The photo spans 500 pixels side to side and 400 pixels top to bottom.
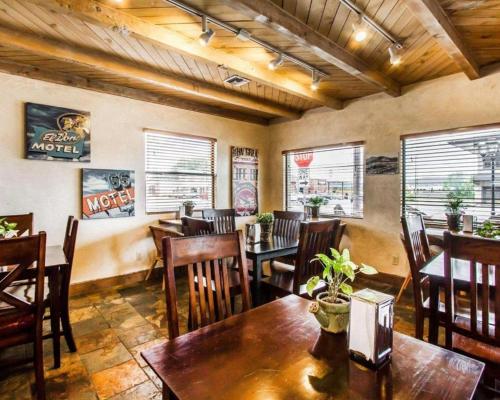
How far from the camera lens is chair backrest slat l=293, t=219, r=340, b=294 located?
2145 millimetres

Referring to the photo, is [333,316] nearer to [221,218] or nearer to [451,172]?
[221,218]

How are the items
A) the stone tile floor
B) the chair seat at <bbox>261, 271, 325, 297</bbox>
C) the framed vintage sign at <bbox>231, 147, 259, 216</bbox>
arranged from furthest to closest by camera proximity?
the framed vintage sign at <bbox>231, 147, 259, 216</bbox>
the chair seat at <bbox>261, 271, 325, 297</bbox>
the stone tile floor

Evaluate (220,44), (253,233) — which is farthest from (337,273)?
(220,44)

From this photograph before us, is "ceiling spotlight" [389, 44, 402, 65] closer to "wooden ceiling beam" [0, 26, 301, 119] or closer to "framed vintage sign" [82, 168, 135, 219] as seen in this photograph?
"wooden ceiling beam" [0, 26, 301, 119]

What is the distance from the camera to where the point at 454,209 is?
10.2 ft

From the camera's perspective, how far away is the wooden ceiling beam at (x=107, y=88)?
9.94ft

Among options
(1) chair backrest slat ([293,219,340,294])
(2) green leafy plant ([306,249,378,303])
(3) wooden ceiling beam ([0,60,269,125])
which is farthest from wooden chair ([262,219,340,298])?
(3) wooden ceiling beam ([0,60,269,125])

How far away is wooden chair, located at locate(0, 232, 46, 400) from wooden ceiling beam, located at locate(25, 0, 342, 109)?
1.51 m

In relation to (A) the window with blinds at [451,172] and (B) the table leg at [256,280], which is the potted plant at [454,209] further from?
(B) the table leg at [256,280]

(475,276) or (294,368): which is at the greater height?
(475,276)

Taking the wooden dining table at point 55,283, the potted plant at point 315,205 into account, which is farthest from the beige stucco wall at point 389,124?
the wooden dining table at point 55,283

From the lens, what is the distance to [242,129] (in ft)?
16.5

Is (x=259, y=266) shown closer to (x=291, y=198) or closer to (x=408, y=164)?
(x=408, y=164)

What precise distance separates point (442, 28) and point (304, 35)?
101 cm
